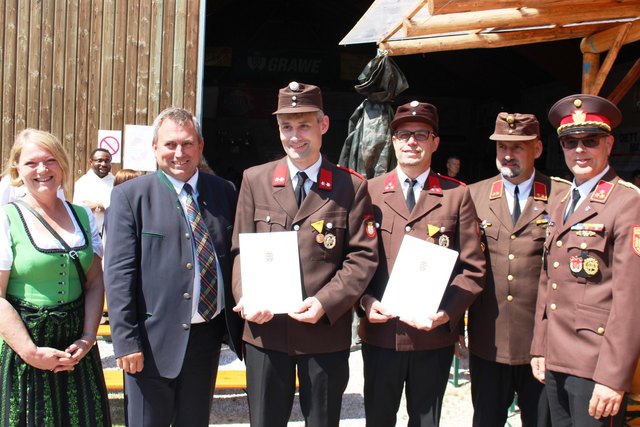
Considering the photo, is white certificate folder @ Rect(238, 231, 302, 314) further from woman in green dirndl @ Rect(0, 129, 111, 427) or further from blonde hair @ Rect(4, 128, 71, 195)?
blonde hair @ Rect(4, 128, 71, 195)

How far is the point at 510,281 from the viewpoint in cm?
329

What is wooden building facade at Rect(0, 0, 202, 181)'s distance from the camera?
22.7 ft

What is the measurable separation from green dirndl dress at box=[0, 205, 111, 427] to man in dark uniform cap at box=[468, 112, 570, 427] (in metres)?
2.03

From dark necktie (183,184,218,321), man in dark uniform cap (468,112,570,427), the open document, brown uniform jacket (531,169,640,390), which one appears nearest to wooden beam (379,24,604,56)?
man in dark uniform cap (468,112,570,427)

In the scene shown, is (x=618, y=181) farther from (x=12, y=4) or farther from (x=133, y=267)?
(x=12, y=4)

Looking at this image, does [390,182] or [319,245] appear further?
[390,182]

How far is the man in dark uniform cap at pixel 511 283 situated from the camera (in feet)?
10.7

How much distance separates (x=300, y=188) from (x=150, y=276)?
0.81 m

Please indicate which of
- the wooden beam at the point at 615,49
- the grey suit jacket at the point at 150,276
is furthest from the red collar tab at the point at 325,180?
the wooden beam at the point at 615,49

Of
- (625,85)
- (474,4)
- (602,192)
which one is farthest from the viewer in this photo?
(625,85)

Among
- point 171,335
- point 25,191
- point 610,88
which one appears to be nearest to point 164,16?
point 25,191

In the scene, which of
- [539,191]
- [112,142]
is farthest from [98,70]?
[539,191]

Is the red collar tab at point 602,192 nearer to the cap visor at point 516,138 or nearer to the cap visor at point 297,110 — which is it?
the cap visor at point 516,138

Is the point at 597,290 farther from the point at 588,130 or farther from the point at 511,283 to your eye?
the point at 588,130
